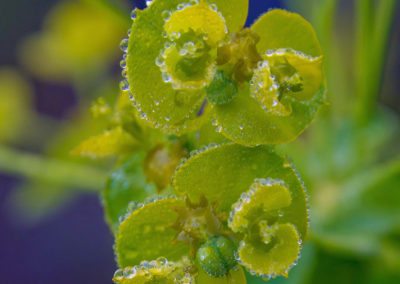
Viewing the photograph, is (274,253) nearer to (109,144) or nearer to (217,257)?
(217,257)

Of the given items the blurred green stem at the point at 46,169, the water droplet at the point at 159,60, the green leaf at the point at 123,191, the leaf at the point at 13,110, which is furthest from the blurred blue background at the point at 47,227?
the water droplet at the point at 159,60

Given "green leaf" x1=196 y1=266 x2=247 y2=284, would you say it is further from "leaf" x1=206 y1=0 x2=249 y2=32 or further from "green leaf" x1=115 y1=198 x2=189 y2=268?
"leaf" x1=206 y1=0 x2=249 y2=32

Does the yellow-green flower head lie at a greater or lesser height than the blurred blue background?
greater

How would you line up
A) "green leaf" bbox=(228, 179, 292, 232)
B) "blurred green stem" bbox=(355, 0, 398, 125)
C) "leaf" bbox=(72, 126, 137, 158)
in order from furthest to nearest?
1. "blurred green stem" bbox=(355, 0, 398, 125)
2. "leaf" bbox=(72, 126, 137, 158)
3. "green leaf" bbox=(228, 179, 292, 232)

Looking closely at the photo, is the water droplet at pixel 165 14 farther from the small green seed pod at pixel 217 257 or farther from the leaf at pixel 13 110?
the leaf at pixel 13 110

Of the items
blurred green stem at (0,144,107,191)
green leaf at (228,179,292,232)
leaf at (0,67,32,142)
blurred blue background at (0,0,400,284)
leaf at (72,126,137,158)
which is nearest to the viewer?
green leaf at (228,179,292,232)

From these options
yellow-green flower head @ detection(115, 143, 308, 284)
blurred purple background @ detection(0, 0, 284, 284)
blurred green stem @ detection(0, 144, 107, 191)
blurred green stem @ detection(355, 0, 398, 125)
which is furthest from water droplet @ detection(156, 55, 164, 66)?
blurred purple background @ detection(0, 0, 284, 284)

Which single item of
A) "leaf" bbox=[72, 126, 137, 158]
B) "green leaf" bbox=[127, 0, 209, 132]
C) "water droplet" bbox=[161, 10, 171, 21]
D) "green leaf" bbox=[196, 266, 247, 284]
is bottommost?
"green leaf" bbox=[196, 266, 247, 284]
